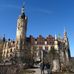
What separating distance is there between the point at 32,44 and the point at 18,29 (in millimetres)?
9538

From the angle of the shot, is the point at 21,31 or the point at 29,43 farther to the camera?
the point at 29,43

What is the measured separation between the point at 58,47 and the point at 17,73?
51.6 metres

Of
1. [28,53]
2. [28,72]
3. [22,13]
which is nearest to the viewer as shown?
Answer: [28,72]

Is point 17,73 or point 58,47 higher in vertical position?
point 58,47

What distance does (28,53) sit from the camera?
81.1 metres

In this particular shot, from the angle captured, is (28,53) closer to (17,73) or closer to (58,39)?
(58,39)

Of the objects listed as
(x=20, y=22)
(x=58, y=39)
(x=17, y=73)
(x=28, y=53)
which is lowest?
(x=17, y=73)

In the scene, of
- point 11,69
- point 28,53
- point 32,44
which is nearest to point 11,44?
point 32,44

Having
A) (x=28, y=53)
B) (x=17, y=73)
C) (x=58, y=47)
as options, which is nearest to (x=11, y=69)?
(x=17, y=73)

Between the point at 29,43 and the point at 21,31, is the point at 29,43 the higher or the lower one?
the lower one

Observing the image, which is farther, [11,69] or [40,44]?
[40,44]

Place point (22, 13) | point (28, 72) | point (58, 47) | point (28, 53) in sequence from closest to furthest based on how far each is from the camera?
point (28, 72)
point (28, 53)
point (58, 47)
point (22, 13)

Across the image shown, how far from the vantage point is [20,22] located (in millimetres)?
96500

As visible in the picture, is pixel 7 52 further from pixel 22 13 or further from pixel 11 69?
pixel 11 69
